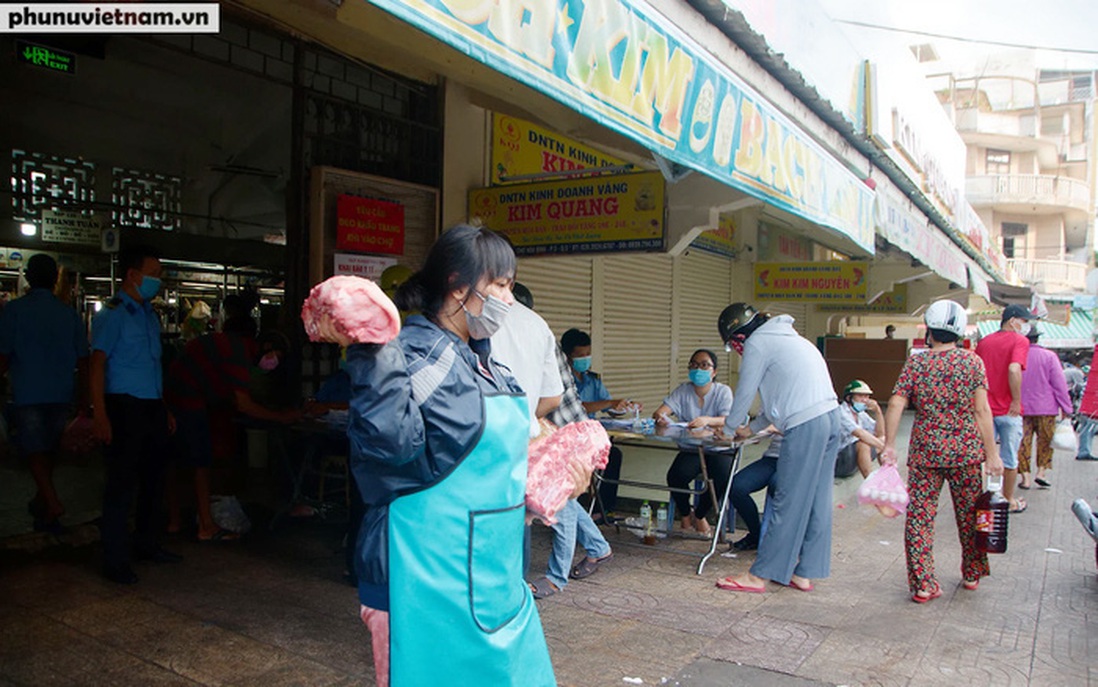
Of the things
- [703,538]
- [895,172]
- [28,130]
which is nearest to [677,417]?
[703,538]

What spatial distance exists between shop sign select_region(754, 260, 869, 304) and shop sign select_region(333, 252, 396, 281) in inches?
276

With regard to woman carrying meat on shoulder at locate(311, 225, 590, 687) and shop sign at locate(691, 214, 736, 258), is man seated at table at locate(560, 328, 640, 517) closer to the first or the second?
woman carrying meat on shoulder at locate(311, 225, 590, 687)

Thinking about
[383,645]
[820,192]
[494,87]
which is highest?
[494,87]

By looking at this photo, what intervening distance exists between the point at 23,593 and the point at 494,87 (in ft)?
14.2

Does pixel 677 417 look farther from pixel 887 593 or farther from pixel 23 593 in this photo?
pixel 23 593

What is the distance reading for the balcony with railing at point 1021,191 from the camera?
3341 centimetres

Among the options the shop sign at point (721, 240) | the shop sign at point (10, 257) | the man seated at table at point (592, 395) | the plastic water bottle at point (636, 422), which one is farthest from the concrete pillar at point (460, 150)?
the shop sign at point (10, 257)

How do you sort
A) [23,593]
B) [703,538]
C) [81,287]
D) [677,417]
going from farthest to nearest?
[81,287] < [677,417] < [703,538] < [23,593]

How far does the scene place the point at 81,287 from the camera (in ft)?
33.6

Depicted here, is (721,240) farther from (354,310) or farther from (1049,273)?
(1049,273)

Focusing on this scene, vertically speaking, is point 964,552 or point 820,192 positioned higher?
point 820,192

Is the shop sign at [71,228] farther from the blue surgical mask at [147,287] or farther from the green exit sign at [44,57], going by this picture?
the blue surgical mask at [147,287]

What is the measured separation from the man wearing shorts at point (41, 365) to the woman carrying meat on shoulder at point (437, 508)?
3.99m

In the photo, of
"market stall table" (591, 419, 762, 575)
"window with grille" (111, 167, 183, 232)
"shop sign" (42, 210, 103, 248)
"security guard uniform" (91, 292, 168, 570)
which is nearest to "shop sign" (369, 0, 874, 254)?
"market stall table" (591, 419, 762, 575)
